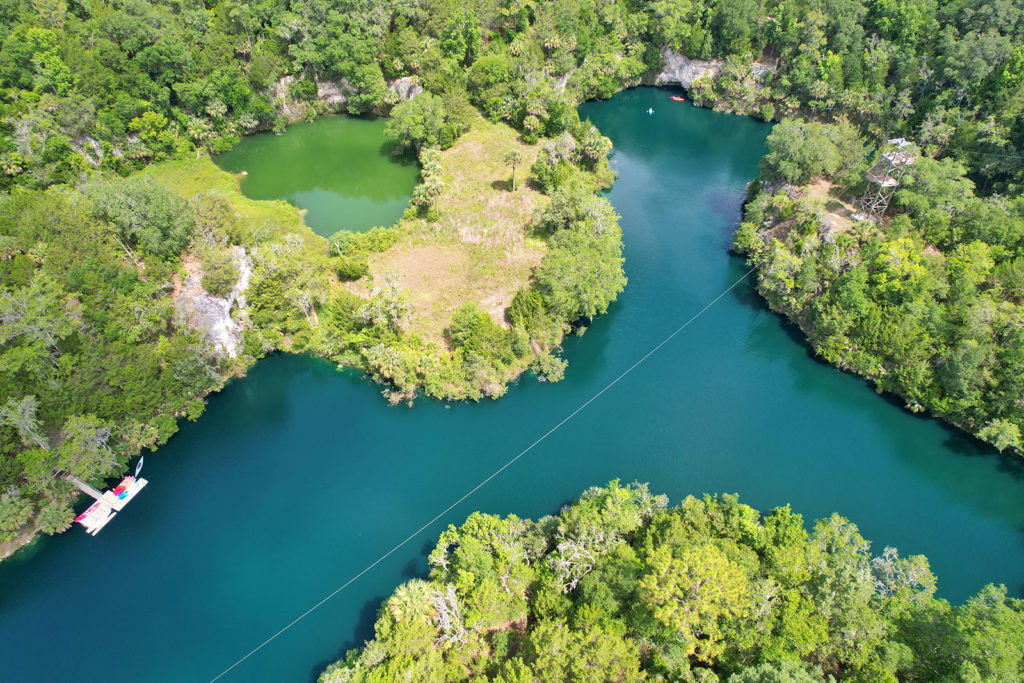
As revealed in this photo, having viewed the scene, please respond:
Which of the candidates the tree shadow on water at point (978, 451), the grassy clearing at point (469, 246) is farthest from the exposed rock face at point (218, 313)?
the tree shadow on water at point (978, 451)

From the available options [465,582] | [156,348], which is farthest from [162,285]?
[465,582]

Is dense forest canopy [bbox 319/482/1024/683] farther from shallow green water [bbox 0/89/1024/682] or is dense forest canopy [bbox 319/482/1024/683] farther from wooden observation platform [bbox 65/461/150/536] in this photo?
wooden observation platform [bbox 65/461/150/536]

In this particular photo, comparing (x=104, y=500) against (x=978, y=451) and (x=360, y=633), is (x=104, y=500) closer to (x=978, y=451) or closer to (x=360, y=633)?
(x=360, y=633)

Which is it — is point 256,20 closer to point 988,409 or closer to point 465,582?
point 465,582

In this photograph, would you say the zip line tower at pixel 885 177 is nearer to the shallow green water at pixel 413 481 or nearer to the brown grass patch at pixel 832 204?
the brown grass patch at pixel 832 204

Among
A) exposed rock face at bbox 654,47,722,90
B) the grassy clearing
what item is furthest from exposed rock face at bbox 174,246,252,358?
exposed rock face at bbox 654,47,722,90
